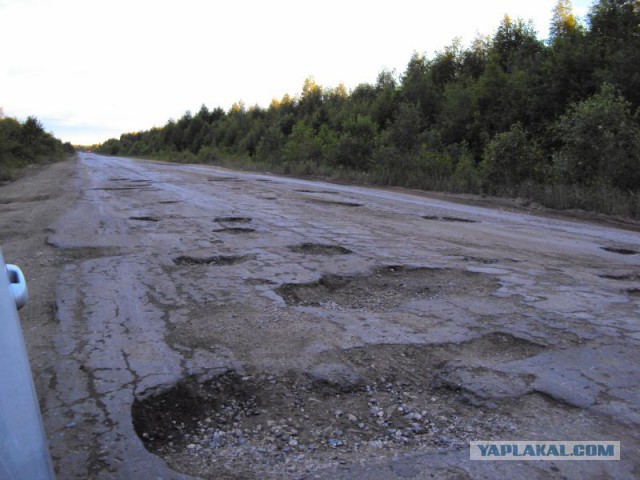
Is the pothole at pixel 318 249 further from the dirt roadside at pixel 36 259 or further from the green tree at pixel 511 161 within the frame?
the green tree at pixel 511 161

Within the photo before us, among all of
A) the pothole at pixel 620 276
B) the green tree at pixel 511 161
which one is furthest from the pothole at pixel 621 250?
the green tree at pixel 511 161

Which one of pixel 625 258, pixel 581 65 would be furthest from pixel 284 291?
pixel 581 65

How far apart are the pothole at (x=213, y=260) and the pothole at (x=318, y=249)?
655 millimetres

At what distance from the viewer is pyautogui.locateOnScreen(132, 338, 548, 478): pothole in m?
1.99

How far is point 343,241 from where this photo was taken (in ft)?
19.9

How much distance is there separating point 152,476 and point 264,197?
365 inches

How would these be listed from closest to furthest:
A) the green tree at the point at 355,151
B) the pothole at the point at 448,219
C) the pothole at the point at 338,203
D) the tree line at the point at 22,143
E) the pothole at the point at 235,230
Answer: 1. the pothole at the point at 235,230
2. the pothole at the point at 448,219
3. the pothole at the point at 338,203
4. the green tree at the point at 355,151
5. the tree line at the point at 22,143

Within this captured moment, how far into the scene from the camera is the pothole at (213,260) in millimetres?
4898

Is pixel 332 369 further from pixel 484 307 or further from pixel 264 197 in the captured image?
pixel 264 197

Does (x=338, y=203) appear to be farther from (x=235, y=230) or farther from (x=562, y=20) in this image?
(x=562, y=20)

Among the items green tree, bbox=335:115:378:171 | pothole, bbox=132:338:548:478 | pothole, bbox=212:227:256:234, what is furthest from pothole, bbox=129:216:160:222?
green tree, bbox=335:115:378:171

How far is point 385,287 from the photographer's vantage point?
4277 millimetres

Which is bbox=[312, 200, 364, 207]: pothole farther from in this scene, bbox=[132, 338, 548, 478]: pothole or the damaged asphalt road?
bbox=[132, 338, 548, 478]: pothole

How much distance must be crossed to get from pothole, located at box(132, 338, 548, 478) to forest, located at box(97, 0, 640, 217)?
9.53m
